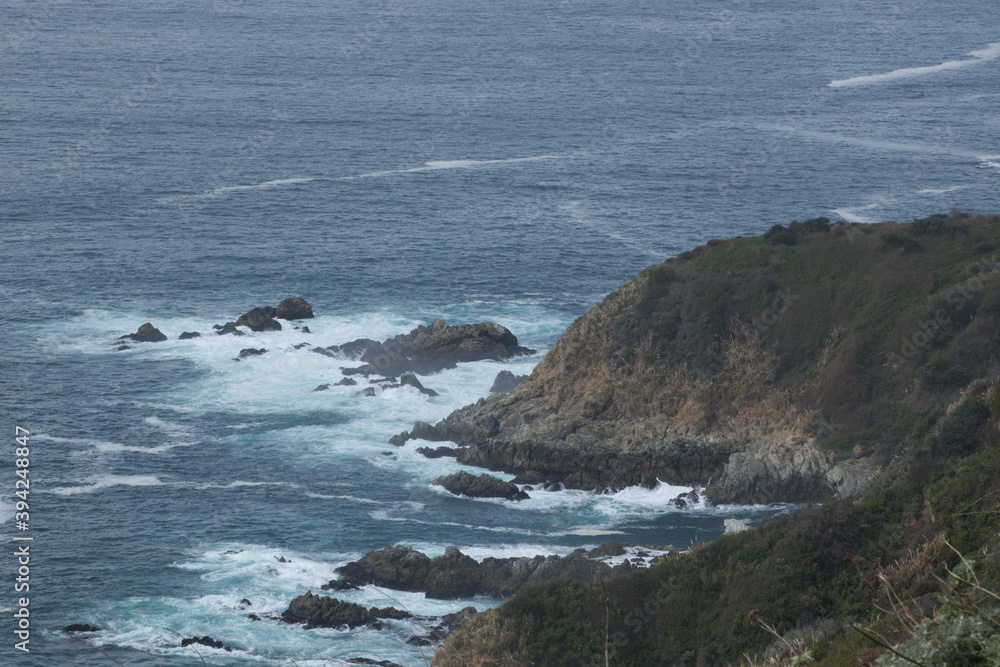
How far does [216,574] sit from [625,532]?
75.7 feet

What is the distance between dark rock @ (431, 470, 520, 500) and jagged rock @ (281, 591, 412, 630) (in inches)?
577

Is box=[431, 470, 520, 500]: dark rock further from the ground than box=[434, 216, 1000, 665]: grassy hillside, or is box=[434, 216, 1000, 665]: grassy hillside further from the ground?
box=[434, 216, 1000, 665]: grassy hillside

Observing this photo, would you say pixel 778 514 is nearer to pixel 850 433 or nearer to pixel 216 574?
pixel 850 433

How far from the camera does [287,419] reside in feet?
265

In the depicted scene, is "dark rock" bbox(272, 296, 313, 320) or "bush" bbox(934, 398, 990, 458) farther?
"dark rock" bbox(272, 296, 313, 320)

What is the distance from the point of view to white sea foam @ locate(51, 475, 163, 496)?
69812 mm

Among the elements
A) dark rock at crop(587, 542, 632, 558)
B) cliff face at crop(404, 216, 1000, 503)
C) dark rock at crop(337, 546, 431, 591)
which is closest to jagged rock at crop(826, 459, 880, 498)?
cliff face at crop(404, 216, 1000, 503)

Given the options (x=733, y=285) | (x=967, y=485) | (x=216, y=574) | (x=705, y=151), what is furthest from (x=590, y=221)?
(x=967, y=485)

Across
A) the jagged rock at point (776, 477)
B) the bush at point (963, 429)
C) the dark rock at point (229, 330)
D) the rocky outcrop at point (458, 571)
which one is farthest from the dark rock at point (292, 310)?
the bush at point (963, 429)

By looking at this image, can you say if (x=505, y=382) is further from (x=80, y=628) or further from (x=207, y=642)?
(x=80, y=628)

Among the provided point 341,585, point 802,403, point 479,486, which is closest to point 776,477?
point 802,403

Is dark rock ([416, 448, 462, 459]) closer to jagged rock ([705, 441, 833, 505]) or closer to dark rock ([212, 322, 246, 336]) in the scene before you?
jagged rock ([705, 441, 833, 505])

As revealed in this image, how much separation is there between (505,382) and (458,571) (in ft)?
91.8

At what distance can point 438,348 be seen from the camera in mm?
90688
